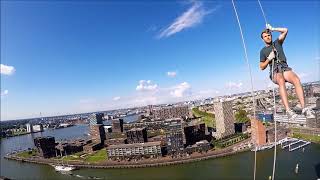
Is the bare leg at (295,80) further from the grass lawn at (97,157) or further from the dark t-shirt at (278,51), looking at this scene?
the grass lawn at (97,157)

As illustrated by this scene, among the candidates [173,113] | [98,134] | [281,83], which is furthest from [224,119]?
[281,83]

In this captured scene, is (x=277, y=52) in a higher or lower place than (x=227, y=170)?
higher

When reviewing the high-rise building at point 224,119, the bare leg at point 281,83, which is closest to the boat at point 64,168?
the high-rise building at point 224,119

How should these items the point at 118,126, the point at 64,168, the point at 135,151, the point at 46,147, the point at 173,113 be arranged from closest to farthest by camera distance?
the point at 64,168 < the point at 135,151 < the point at 46,147 < the point at 118,126 < the point at 173,113

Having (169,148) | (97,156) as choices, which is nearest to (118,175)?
(169,148)

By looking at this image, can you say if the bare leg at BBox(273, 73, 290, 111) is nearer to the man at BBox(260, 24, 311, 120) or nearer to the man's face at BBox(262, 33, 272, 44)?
the man at BBox(260, 24, 311, 120)

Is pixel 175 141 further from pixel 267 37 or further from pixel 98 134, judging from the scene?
pixel 267 37

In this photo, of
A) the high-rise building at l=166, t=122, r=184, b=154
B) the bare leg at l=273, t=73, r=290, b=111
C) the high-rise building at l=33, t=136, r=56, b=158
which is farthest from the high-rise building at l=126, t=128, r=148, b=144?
the bare leg at l=273, t=73, r=290, b=111
